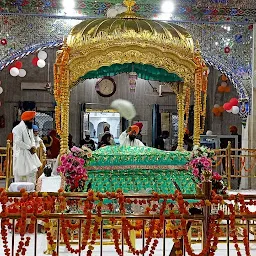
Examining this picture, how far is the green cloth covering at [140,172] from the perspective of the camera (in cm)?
655

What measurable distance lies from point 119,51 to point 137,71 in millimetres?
1309

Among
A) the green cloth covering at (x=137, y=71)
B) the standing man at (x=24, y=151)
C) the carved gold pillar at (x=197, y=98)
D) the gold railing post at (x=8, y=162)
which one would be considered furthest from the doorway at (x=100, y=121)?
the carved gold pillar at (x=197, y=98)

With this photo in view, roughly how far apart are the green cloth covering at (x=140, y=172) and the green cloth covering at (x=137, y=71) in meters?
1.41

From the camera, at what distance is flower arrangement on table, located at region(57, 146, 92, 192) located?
20.8 feet

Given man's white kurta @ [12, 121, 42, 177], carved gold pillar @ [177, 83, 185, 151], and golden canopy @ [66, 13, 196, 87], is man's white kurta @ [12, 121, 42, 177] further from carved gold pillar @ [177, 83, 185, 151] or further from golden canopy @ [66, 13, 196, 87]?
carved gold pillar @ [177, 83, 185, 151]

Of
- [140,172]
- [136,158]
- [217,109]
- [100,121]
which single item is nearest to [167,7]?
[217,109]

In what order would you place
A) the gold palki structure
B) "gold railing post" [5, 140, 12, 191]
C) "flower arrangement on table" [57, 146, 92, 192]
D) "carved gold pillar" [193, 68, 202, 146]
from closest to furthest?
"flower arrangement on table" [57, 146, 92, 192] → the gold palki structure → "carved gold pillar" [193, 68, 202, 146] → "gold railing post" [5, 140, 12, 191]

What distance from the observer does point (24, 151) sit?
879 cm

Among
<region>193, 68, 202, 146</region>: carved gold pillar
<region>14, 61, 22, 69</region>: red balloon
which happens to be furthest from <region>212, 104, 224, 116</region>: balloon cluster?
<region>193, 68, 202, 146</region>: carved gold pillar

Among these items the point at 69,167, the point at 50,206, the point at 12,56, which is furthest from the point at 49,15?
the point at 50,206

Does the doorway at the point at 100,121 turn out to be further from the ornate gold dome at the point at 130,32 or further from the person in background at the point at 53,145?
the ornate gold dome at the point at 130,32

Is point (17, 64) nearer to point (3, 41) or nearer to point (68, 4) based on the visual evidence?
point (3, 41)

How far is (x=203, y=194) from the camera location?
380 cm

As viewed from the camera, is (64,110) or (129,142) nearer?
(64,110)
